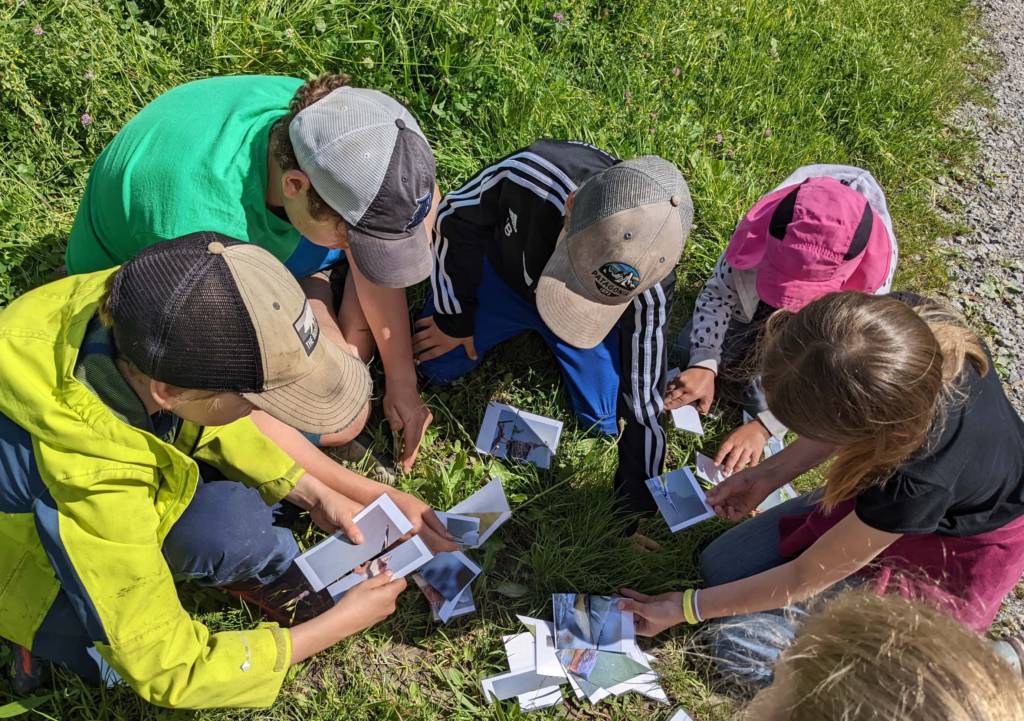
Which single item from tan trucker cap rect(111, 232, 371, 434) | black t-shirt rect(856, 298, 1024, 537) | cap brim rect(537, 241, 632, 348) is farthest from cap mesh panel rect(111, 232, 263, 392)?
black t-shirt rect(856, 298, 1024, 537)

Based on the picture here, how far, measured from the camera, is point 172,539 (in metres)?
2.07

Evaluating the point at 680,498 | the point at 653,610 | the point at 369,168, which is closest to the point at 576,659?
the point at 653,610

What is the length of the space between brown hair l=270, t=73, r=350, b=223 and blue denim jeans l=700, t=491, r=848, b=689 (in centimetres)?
175

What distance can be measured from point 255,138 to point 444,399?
1220 millimetres

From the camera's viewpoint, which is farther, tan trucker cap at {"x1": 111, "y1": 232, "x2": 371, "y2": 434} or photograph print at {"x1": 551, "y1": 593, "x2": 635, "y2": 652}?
photograph print at {"x1": 551, "y1": 593, "x2": 635, "y2": 652}

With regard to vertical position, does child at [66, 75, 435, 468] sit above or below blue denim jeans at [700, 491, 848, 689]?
above

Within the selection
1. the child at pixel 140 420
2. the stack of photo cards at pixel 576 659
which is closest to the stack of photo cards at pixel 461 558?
the stack of photo cards at pixel 576 659

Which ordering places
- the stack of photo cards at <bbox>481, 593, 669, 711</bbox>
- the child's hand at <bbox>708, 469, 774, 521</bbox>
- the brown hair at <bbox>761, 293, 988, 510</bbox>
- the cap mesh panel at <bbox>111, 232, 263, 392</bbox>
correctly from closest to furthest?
the cap mesh panel at <bbox>111, 232, 263, 392</bbox>, the brown hair at <bbox>761, 293, 988, 510</bbox>, the stack of photo cards at <bbox>481, 593, 669, 711</bbox>, the child's hand at <bbox>708, 469, 774, 521</bbox>

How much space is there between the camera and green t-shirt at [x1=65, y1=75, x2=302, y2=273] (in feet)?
7.07

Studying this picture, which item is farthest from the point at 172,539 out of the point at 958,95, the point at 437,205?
the point at 958,95

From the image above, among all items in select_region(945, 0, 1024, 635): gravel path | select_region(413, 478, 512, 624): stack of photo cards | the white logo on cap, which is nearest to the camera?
the white logo on cap

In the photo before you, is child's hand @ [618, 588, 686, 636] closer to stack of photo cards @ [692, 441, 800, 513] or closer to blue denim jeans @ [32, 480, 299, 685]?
stack of photo cards @ [692, 441, 800, 513]

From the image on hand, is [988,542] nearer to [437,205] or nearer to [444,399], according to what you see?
[444,399]

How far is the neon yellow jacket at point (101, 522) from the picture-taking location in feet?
5.08
